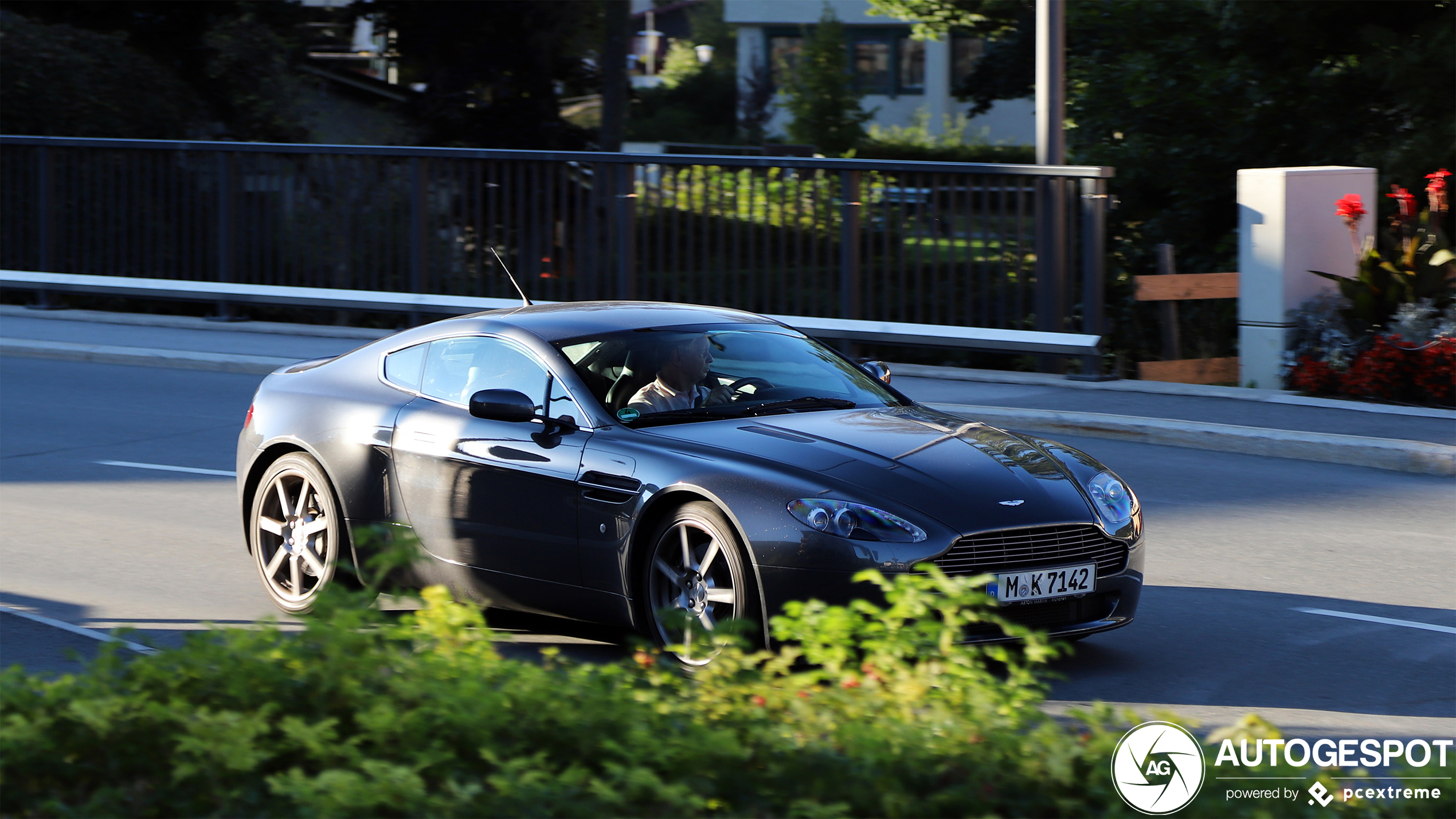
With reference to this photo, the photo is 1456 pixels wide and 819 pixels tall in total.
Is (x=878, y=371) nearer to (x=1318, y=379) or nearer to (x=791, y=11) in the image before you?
(x=1318, y=379)

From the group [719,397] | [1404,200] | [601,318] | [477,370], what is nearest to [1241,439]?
[1404,200]

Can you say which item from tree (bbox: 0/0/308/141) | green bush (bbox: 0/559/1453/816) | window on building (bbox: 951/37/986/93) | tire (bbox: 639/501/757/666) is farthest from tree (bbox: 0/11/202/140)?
window on building (bbox: 951/37/986/93)

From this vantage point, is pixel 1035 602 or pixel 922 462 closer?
pixel 1035 602

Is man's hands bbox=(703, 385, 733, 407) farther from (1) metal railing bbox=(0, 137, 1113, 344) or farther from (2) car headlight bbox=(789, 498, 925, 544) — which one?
(1) metal railing bbox=(0, 137, 1113, 344)

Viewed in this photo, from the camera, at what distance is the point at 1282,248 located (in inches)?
583

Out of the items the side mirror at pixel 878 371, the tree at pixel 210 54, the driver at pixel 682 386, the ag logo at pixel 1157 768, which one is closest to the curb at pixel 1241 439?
the side mirror at pixel 878 371

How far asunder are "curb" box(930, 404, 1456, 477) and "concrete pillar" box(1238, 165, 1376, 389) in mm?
2326

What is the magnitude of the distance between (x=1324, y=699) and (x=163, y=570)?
18.2 feet

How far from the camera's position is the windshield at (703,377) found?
7.20 metres

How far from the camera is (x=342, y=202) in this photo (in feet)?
65.8

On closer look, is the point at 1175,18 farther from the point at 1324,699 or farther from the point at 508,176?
the point at 1324,699

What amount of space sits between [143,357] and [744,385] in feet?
38.9

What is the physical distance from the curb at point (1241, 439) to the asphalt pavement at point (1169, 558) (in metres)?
0.11

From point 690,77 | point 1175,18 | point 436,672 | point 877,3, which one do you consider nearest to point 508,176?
point 1175,18
